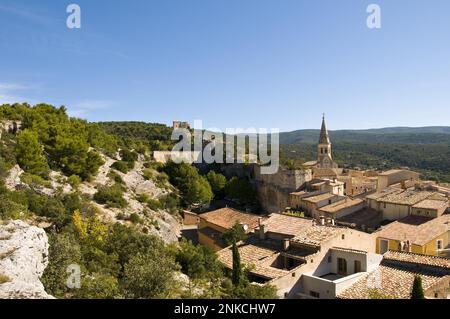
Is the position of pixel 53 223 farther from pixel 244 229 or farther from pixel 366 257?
pixel 366 257

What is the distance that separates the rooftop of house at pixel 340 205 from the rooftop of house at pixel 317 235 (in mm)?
11853

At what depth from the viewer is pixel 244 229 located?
2600 centimetres

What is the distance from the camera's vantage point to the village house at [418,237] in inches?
933

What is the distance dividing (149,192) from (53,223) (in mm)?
17360

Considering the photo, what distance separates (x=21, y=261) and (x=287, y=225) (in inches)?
676

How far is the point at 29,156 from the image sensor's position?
2702cm

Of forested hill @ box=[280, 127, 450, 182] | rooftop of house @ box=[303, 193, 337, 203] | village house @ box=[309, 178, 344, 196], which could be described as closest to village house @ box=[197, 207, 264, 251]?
rooftop of house @ box=[303, 193, 337, 203]

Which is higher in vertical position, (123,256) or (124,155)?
(124,155)

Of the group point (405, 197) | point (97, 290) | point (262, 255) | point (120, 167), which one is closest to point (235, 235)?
point (262, 255)

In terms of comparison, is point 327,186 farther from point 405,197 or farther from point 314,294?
point 314,294

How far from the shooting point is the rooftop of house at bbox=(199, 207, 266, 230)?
29723 mm

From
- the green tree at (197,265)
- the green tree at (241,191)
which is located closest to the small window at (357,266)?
the green tree at (197,265)
